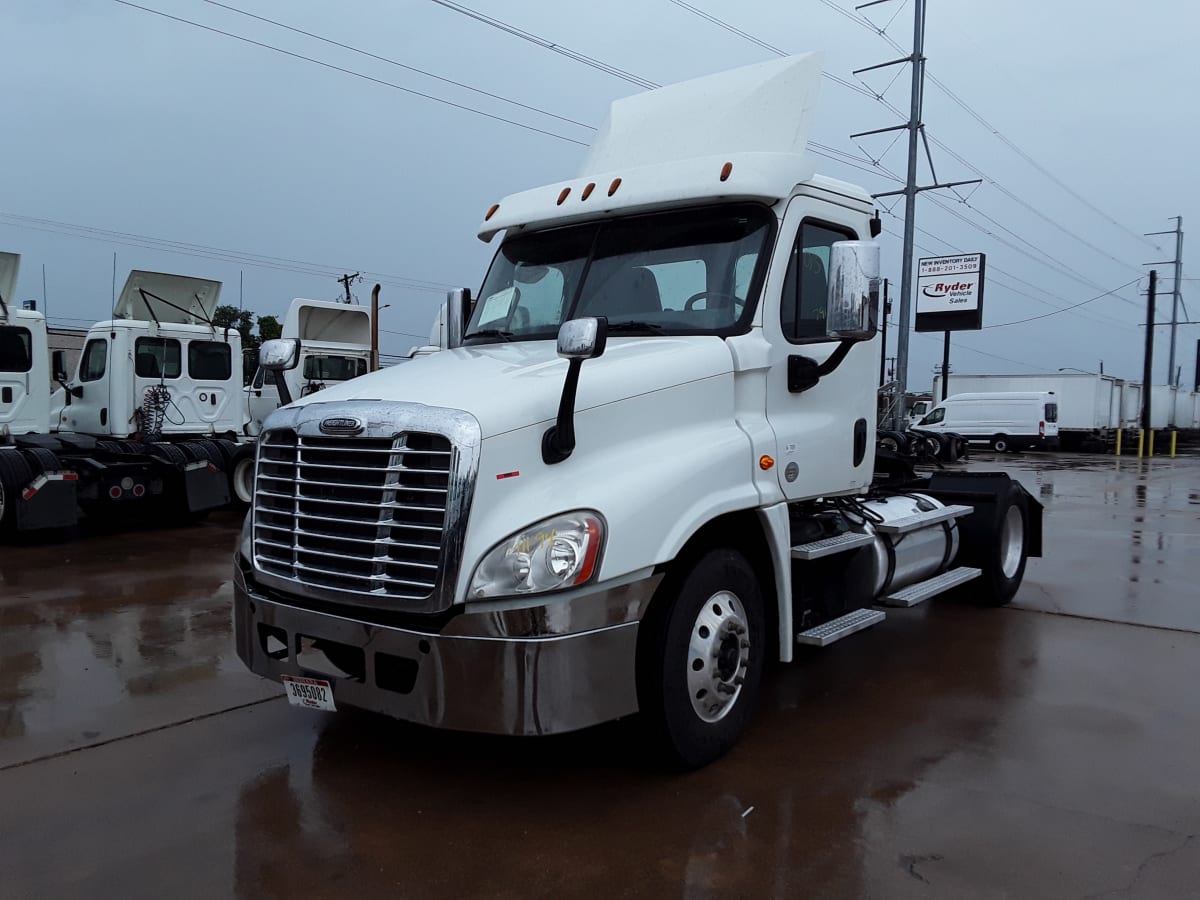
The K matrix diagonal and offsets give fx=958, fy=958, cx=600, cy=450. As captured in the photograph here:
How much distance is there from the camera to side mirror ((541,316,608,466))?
356 cm

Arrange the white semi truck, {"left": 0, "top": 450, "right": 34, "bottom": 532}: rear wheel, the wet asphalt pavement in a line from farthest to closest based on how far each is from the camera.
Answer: the white semi truck, {"left": 0, "top": 450, "right": 34, "bottom": 532}: rear wheel, the wet asphalt pavement

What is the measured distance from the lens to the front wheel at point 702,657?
156 inches

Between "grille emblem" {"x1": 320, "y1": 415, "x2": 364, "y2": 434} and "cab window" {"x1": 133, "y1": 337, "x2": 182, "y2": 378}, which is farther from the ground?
"cab window" {"x1": 133, "y1": 337, "x2": 182, "y2": 378}

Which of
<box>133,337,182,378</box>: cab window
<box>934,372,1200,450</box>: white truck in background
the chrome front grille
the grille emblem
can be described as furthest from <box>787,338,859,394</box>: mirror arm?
<box>934,372,1200,450</box>: white truck in background

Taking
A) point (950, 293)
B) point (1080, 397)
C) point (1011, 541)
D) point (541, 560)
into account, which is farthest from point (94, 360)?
point (1080, 397)

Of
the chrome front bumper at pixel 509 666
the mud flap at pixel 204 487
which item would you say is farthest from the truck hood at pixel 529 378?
the mud flap at pixel 204 487

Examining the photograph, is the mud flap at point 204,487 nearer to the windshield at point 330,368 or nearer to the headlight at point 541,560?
the windshield at point 330,368

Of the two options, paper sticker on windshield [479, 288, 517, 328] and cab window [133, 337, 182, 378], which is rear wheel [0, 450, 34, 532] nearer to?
cab window [133, 337, 182, 378]

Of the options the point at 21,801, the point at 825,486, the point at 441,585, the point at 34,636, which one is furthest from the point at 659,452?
the point at 34,636

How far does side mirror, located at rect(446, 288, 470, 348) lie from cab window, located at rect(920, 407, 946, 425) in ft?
111

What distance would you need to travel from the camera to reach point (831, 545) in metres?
5.00

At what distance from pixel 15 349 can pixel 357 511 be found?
32.4 ft

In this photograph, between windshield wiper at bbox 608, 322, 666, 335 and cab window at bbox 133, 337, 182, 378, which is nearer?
windshield wiper at bbox 608, 322, 666, 335

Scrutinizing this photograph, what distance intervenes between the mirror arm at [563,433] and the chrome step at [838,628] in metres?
1.73
